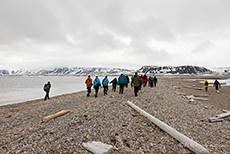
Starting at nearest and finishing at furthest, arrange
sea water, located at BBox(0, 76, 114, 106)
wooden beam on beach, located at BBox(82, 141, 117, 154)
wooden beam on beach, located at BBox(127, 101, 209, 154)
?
wooden beam on beach, located at BBox(82, 141, 117, 154) → wooden beam on beach, located at BBox(127, 101, 209, 154) → sea water, located at BBox(0, 76, 114, 106)

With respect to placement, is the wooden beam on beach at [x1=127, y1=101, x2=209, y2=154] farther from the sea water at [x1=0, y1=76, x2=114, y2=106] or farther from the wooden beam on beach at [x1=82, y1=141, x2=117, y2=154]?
the sea water at [x1=0, y1=76, x2=114, y2=106]

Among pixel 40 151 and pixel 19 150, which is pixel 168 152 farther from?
pixel 19 150

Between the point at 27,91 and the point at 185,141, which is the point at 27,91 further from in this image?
the point at 185,141

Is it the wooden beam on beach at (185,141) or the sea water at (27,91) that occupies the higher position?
the wooden beam on beach at (185,141)

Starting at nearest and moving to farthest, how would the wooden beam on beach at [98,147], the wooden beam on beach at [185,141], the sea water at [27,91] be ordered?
the wooden beam on beach at [98,147] → the wooden beam on beach at [185,141] → the sea water at [27,91]

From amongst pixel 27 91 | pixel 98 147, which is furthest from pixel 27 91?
pixel 98 147

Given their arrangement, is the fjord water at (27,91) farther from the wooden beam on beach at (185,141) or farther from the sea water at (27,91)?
the wooden beam on beach at (185,141)

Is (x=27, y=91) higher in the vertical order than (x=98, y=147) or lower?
lower

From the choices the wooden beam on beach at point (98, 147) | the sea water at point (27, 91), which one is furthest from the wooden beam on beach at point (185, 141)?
the sea water at point (27, 91)

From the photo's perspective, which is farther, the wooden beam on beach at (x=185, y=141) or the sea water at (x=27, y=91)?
the sea water at (x=27, y=91)

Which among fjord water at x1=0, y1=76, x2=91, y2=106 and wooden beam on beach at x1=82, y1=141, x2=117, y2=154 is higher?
wooden beam on beach at x1=82, y1=141, x2=117, y2=154

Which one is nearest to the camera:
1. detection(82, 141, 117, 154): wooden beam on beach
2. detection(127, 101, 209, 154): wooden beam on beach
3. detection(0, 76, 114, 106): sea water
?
detection(82, 141, 117, 154): wooden beam on beach

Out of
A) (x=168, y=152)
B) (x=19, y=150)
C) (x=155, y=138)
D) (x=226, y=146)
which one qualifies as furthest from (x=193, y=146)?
(x=19, y=150)

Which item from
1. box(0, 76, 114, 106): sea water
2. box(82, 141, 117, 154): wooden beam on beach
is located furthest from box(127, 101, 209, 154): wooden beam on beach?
box(0, 76, 114, 106): sea water
